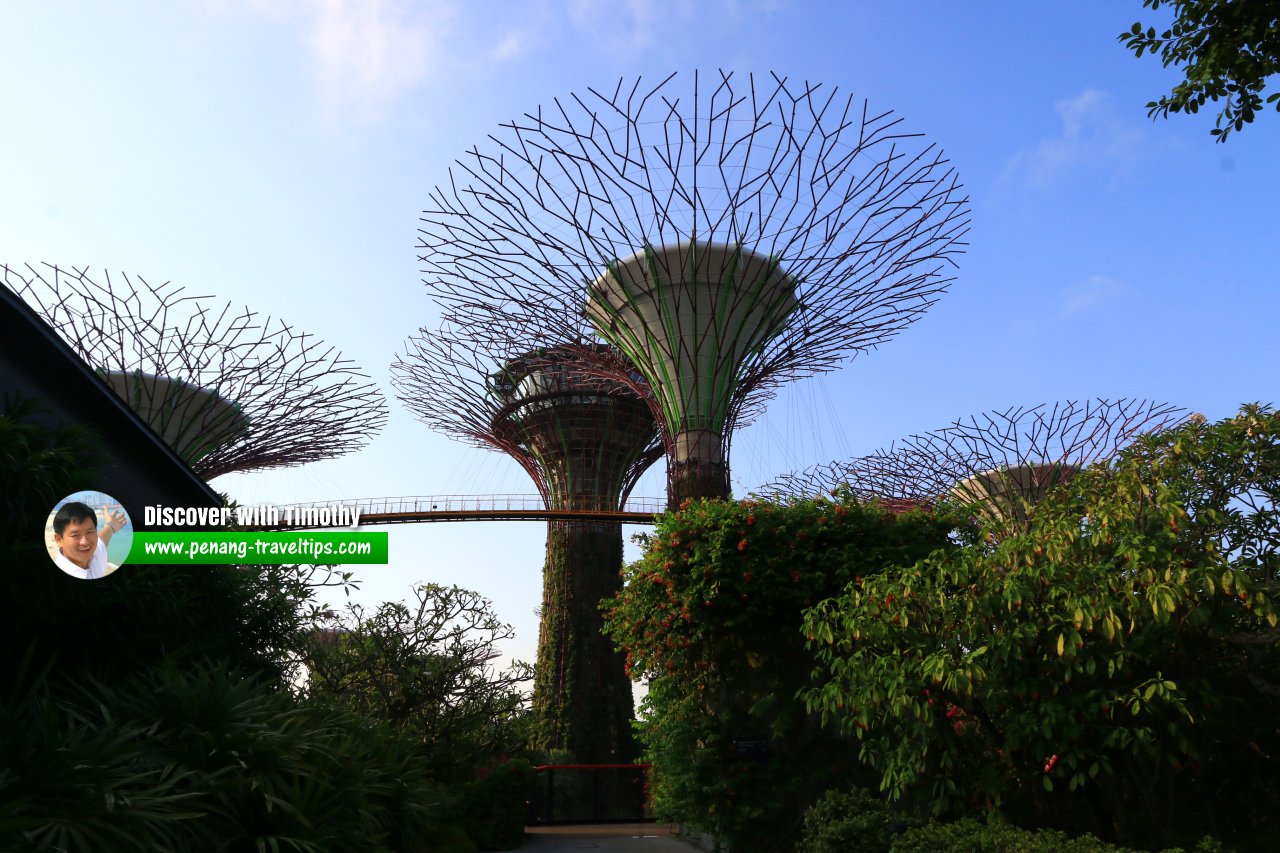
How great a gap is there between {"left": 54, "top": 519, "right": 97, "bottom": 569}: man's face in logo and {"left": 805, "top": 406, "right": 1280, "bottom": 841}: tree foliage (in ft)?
21.7

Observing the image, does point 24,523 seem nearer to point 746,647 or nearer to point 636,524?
point 746,647

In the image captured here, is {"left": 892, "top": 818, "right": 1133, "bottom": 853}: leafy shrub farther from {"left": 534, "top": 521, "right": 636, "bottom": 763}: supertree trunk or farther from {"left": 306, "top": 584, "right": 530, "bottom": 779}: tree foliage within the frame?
{"left": 534, "top": 521, "right": 636, "bottom": 763}: supertree trunk

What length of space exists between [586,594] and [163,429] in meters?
13.4

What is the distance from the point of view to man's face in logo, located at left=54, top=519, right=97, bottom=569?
295 inches

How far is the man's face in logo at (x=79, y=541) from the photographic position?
295 inches

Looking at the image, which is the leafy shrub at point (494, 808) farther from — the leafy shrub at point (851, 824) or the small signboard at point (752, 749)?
the leafy shrub at point (851, 824)

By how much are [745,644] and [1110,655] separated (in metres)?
5.78

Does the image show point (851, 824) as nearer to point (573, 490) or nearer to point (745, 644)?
point (745, 644)

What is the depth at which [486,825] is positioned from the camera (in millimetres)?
14688

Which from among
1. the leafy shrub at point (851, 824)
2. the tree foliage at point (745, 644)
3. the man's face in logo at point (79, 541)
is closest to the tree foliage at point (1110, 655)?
the leafy shrub at point (851, 824)

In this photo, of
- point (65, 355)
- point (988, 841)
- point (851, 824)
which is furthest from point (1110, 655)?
point (65, 355)

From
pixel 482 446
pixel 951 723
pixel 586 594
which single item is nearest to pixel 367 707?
pixel 951 723

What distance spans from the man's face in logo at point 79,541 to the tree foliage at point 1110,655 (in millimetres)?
6615

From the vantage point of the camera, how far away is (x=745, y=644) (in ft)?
41.6
